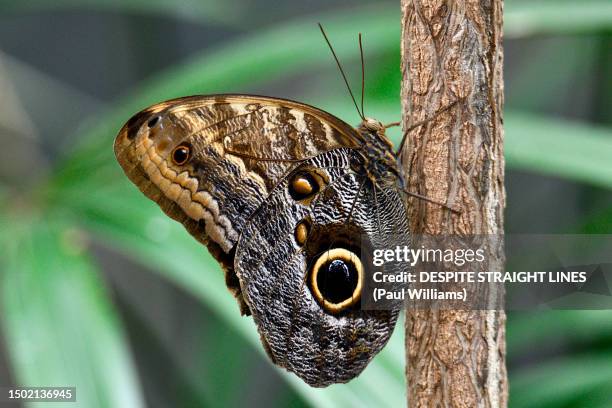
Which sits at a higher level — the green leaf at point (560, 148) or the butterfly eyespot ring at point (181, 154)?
the butterfly eyespot ring at point (181, 154)

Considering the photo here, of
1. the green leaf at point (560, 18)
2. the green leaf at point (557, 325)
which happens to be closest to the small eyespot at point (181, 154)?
the green leaf at point (560, 18)

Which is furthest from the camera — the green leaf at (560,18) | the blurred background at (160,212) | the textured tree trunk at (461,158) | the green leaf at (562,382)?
the green leaf at (562,382)

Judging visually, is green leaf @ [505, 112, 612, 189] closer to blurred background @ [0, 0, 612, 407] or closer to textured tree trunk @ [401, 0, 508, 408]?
blurred background @ [0, 0, 612, 407]

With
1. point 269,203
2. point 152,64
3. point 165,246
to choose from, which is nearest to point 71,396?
point 165,246

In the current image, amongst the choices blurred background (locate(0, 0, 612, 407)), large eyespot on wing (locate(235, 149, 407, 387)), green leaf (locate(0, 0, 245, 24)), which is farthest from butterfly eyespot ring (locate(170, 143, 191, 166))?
green leaf (locate(0, 0, 245, 24))

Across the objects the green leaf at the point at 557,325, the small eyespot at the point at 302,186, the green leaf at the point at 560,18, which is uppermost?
the green leaf at the point at 560,18

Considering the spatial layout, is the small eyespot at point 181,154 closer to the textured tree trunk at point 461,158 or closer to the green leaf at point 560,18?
the textured tree trunk at point 461,158

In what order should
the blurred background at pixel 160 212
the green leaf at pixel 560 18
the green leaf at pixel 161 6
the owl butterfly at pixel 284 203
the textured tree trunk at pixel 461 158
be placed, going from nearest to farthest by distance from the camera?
1. the textured tree trunk at pixel 461 158
2. the owl butterfly at pixel 284 203
3. the blurred background at pixel 160 212
4. the green leaf at pixel 560 18
5. the green leaf at pixel 161 6
